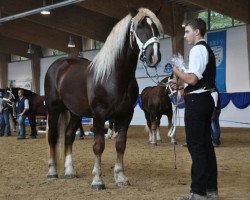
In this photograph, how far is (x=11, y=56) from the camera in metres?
35.4

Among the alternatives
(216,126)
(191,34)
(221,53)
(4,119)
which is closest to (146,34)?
(191,34)

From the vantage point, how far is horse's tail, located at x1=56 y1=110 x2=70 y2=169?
698 centimetres

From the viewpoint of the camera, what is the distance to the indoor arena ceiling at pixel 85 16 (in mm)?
19781

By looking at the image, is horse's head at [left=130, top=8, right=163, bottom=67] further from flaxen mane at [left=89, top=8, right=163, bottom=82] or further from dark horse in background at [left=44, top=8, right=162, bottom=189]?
flaxen mane at [left=89, top=8, right=163, bottom=82]

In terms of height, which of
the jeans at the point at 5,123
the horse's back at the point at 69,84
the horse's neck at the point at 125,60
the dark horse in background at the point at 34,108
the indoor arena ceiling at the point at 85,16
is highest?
the indoor arena ceiling at the point at 85,16

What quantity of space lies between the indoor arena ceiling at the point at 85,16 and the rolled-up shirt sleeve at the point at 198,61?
13173 millimetres

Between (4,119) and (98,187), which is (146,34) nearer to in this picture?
(98,187)

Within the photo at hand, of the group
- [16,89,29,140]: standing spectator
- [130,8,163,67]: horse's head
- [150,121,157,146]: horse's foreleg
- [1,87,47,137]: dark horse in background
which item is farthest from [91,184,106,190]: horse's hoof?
[1,87,47,137]: dark horse in background

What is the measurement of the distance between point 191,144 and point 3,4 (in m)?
20.7

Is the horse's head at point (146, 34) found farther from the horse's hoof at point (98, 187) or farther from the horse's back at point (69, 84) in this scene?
the horse's hoof at point (98, 187)

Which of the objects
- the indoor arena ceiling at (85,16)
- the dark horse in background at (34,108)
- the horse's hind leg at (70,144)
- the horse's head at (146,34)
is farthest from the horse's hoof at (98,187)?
the indoor arena ceiling at (85,16)

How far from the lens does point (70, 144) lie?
23.1 feet

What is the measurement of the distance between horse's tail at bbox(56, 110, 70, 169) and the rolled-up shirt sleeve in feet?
10.4

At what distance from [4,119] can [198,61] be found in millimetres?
14904
